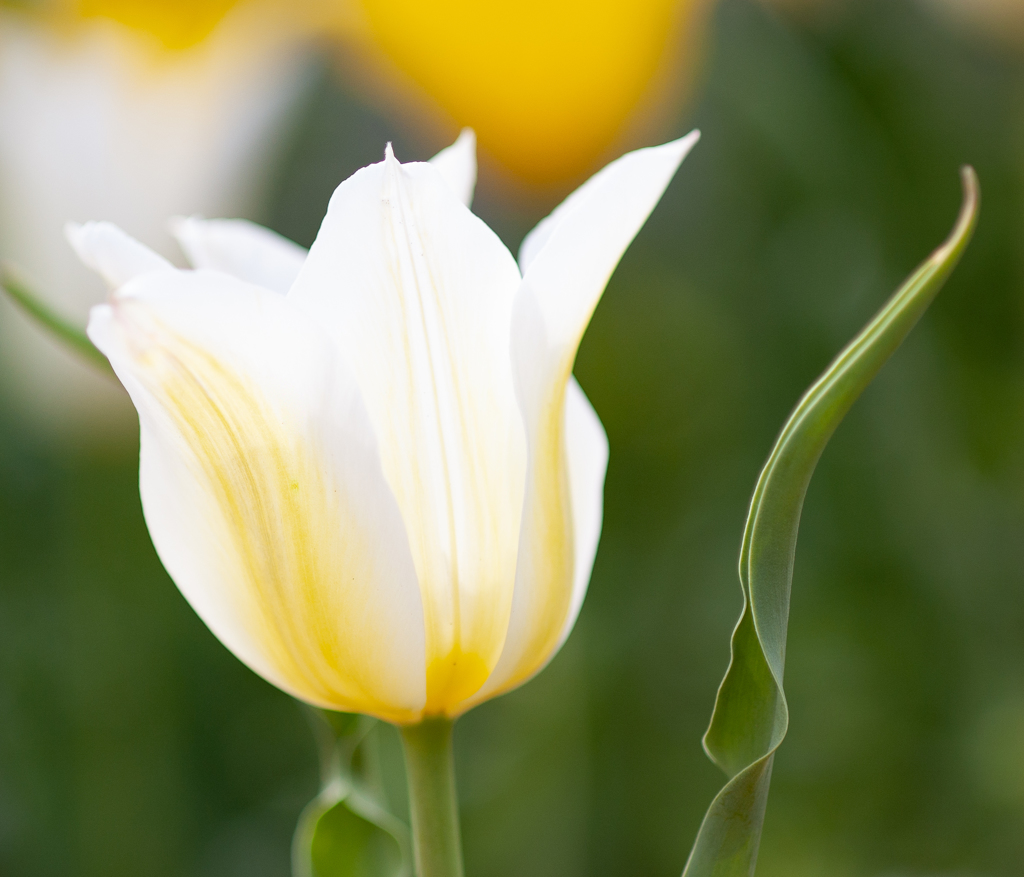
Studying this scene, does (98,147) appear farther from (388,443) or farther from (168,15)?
(388,443)

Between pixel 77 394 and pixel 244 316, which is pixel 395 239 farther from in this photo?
pixel 77 394

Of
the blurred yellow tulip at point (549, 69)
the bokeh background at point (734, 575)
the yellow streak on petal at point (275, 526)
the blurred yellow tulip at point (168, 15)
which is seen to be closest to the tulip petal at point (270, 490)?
the yellow streak on petal at point (275, 526)

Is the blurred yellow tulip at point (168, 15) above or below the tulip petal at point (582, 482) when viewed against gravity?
below

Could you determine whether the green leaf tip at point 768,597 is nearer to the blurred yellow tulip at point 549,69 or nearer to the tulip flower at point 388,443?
the tulip flower at point 388,443

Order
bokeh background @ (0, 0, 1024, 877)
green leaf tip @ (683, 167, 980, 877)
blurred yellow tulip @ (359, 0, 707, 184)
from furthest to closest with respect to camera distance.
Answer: blurred yellow tulip @ (359, 0, 707, 184) → bokeh background @ (0, 0, 1024, 877) → green leaf tip @ (683, 167, 980, 877)

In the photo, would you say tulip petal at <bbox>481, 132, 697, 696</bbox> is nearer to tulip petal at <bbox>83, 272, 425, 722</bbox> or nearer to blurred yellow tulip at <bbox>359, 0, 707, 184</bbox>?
tulip petal at <bbox>83, 272, 425, 722</bbox>

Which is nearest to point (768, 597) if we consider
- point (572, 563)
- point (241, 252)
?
point (572, 563)

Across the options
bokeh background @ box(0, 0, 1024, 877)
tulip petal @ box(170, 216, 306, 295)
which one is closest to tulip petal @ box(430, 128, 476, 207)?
tulip petal @ box(170, 216, 306, 295)
